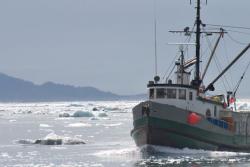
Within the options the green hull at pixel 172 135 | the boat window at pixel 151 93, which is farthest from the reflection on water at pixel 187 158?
the boat window at pixel 151 93

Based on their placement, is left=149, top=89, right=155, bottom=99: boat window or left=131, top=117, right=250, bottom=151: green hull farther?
left=149, top=89, right=155, bottom=99: boat window

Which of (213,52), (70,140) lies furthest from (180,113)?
(70,140)

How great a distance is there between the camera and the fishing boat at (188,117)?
49250 millimetres

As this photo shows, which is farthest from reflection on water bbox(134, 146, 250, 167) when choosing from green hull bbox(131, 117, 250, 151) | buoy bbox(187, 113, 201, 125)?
buoy bbox(187, 113, 201, 125)

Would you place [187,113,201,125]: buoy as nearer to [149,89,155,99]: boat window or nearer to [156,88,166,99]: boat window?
[156,88,166,99]: boat window

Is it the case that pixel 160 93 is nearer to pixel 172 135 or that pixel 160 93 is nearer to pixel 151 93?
pixel 151 93

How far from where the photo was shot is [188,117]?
4925 centimetres

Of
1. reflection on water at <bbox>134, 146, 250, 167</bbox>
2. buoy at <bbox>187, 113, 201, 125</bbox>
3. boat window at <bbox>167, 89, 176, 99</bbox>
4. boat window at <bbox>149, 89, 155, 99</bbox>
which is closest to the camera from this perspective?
reflection on water at <bbox>134, 146, 250, 167</bbox>

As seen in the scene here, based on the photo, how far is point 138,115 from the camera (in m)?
50.5

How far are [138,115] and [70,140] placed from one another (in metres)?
15.9

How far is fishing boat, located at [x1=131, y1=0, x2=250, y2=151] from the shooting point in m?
49.2

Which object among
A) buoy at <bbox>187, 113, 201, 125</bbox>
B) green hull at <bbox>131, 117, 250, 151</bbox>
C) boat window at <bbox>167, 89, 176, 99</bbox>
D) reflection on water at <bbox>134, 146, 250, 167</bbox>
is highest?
boat window at <bbox>167, 89, 176, 99</bbox>

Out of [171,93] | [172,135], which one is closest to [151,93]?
[171,93]

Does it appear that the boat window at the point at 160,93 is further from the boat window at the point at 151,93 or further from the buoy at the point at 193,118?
the buoy at the point at 193,118
